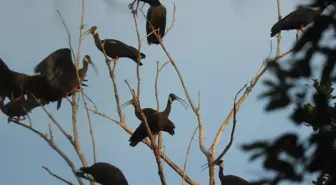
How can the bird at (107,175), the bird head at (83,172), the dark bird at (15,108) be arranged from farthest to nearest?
the dark bird at (15,108) → the bird at (107,175) → the bird head at (83,172)

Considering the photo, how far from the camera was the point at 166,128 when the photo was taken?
916 centimetres

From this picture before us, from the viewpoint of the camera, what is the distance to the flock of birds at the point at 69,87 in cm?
807

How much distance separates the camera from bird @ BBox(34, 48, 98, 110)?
32.1 feet

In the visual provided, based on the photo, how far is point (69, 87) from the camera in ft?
32.2

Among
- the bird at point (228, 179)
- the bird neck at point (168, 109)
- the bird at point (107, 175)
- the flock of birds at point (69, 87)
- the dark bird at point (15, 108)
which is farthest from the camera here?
the dark bird at point (15, 108)

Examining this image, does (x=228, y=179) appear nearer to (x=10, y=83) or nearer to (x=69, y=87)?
(x=69, y=87)

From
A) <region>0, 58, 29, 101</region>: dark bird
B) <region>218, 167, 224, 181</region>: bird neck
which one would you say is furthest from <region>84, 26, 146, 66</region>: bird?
<region>218, 167, 224, 181</region>: bird neck

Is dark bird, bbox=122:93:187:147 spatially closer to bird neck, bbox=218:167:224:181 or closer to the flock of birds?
the flock of birds

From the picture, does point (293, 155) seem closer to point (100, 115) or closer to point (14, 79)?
point (100, 115)

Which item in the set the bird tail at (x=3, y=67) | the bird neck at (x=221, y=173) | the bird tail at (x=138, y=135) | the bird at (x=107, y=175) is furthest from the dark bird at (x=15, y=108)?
the bird neck at (x=221, y=173)

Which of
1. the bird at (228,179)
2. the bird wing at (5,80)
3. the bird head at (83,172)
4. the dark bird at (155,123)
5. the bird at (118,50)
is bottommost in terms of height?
the bird head at (83,172)

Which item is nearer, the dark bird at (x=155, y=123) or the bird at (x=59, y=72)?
the dark bird at (x=155, y=123)

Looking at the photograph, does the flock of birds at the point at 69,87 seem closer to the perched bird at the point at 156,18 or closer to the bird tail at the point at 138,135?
the bird tail at the point at 138,135

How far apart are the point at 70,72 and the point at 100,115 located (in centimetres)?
288
